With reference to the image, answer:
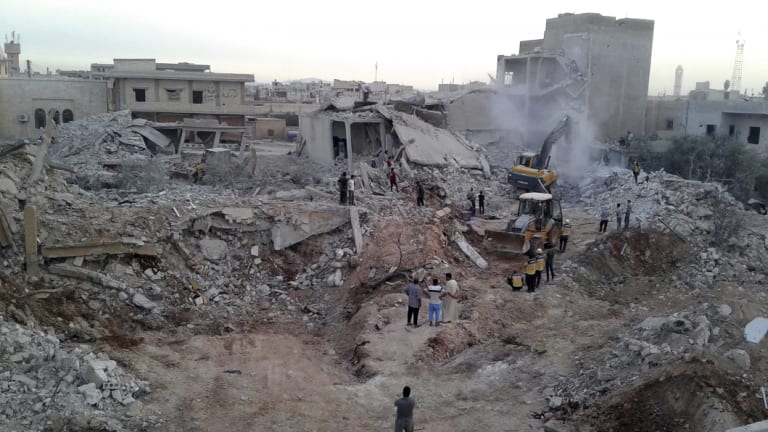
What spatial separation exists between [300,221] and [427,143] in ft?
33.5

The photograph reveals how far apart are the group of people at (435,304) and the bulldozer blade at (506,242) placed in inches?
149

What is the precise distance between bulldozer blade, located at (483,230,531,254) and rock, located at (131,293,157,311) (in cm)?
775

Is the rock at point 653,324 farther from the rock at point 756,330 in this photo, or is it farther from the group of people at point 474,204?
the group of people at point 474,204

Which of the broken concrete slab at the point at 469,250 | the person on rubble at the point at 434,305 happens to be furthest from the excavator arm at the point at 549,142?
the person on rubble at the point at 434,305

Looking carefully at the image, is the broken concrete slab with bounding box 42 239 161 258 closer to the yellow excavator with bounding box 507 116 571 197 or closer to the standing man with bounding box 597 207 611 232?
the standing man with bounding box 597 207 611 232

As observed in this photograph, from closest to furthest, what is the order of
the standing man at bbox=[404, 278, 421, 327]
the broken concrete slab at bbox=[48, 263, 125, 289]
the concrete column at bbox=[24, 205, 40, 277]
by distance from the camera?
the standing man at bbox=[404, 278, 421, 327]
the concrete column at bbox=[24, 205, 40, 277]
the broken concrete slab at bbox=[48, 263, 125, 289]

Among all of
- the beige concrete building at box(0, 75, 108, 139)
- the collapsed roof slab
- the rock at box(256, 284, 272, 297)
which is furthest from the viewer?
the beige concrete building at box(0, 75, 108, 139)

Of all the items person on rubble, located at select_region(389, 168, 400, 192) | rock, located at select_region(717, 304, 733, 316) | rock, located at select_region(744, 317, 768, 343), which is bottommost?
rock, located at select_region(717, 304, 733, 316)

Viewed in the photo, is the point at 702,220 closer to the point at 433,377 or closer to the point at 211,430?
the point at 433,377

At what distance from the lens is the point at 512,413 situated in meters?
8.71

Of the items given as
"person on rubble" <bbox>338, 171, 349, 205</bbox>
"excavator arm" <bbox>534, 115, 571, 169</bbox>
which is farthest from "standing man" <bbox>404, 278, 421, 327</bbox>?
"excavator arm" <bbox>534, 115, 571, 169</bbox>

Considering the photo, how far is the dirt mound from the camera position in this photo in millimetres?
7215

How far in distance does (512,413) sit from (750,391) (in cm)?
275

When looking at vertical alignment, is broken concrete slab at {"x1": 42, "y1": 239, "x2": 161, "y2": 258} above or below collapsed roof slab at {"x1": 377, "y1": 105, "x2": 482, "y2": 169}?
below
